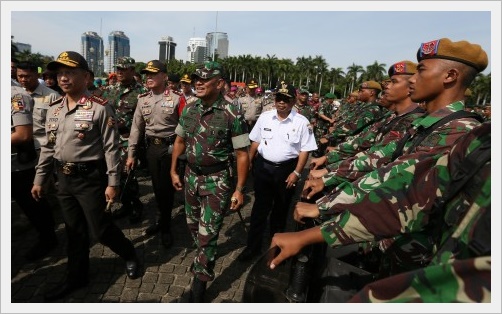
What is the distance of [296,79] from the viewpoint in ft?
251

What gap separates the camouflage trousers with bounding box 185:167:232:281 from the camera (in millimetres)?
3014

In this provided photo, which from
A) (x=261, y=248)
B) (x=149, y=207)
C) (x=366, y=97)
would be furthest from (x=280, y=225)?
(x=366, y=97)

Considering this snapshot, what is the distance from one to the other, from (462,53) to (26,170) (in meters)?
4.52

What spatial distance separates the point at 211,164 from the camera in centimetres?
307

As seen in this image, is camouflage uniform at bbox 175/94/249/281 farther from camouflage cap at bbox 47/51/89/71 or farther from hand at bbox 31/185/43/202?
hand at bbox 31/185/43/202

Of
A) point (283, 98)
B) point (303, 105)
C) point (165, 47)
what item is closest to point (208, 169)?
point (283, 98)

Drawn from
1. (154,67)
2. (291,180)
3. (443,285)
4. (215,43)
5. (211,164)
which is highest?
→ (215,43)

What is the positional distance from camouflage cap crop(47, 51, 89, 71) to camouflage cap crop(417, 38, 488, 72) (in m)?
3.03

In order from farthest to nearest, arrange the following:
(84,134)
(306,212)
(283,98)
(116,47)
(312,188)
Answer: (116,47) → (283,98) → (84,134) → (312,188) → (306,212)

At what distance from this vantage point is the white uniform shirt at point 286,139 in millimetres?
3965

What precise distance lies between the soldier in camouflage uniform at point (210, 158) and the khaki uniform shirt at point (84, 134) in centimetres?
77

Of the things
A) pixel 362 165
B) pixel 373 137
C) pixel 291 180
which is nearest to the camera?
pixel 362 165

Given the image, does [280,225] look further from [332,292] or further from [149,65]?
[149,65]

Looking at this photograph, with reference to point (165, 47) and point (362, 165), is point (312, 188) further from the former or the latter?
point (165, 47)
